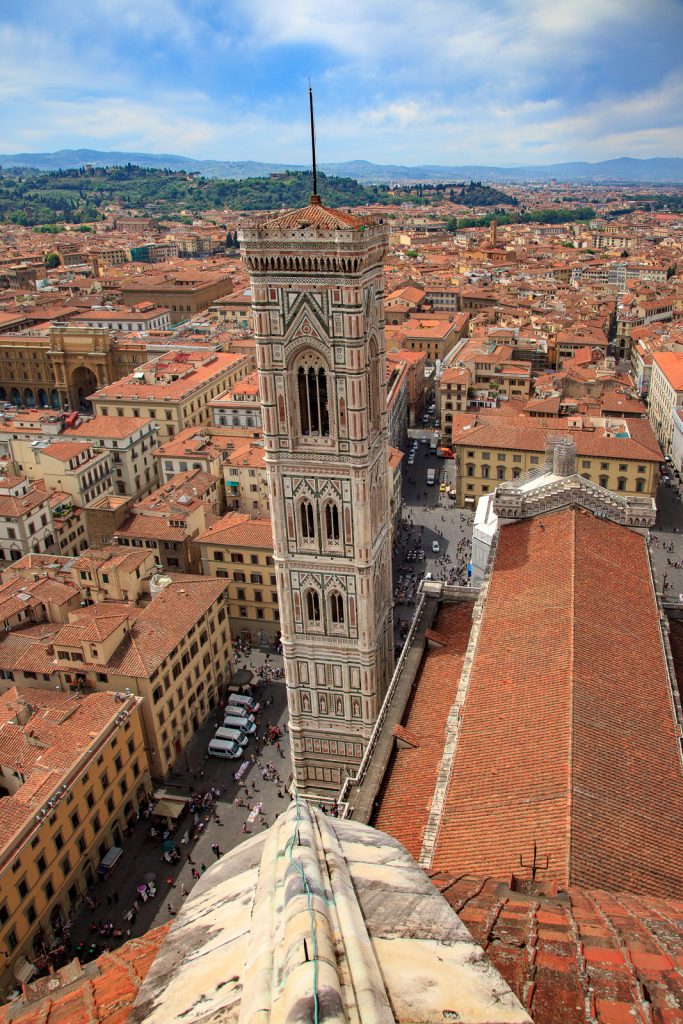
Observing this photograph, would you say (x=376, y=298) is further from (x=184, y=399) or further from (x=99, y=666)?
(x=184, y=399)

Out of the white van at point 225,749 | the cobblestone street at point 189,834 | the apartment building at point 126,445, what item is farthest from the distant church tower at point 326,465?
the apartment building at point 126,445

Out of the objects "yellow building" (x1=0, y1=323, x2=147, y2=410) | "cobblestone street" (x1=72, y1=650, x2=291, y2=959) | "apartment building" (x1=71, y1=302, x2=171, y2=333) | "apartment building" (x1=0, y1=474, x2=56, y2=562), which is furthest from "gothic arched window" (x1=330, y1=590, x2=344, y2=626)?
"apartment building" (x1=71, y1=302, x2=171, y2=333)

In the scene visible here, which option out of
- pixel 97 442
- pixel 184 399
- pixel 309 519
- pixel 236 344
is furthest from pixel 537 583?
pixel 236 344

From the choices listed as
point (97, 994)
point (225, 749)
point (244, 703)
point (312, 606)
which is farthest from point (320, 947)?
point (244, 703)

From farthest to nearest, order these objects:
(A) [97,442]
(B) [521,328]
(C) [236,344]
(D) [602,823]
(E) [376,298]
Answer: (B) [521,328], (C) [236,344], (A) [97,442], (E) [376,298], (D) [602,823]

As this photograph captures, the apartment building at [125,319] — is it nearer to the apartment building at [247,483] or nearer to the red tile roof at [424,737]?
the apartment building at [247,483]

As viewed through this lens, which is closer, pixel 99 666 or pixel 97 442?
pixel 99 666

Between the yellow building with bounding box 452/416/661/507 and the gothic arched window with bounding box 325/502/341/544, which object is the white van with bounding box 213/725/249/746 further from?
the yellow building with bounding box 452/416/661/507
